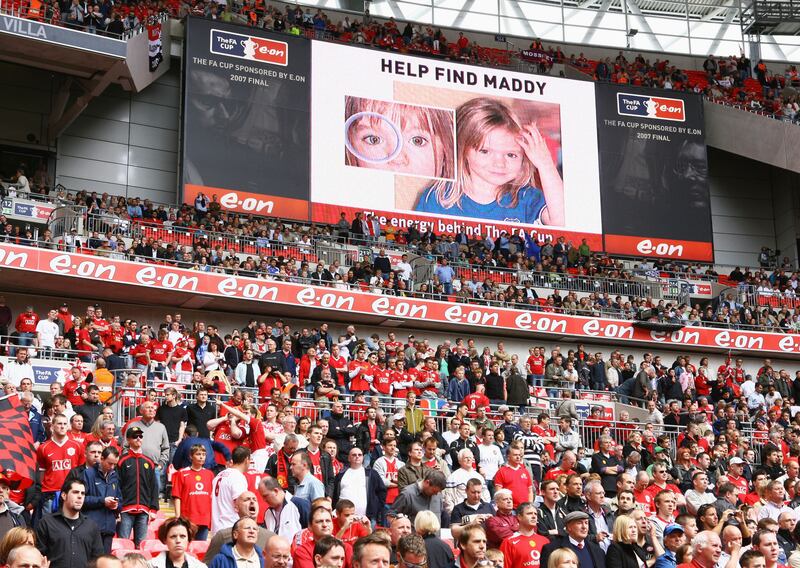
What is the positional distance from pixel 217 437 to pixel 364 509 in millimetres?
2460

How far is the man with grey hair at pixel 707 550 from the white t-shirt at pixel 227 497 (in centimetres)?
408

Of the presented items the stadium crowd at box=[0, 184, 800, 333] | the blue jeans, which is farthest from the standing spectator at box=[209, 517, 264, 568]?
the stadium crowd at box=[0, 184, 800, 333]

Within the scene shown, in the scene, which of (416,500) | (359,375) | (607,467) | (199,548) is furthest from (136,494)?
(359,375)

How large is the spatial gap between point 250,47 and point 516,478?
20202 millimetres

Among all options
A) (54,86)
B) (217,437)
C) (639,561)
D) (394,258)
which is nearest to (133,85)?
(54,86)

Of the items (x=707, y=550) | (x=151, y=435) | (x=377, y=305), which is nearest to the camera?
(x=707, y=550)

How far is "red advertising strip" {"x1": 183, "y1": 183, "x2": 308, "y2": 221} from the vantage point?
2856cm

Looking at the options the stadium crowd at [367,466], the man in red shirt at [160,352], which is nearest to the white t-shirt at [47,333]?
the stadium crowd at [367,466]

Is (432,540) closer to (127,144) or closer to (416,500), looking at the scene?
(416,500)

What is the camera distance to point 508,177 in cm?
3209

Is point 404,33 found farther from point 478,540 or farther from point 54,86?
point 478,540

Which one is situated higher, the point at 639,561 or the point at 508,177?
the point at 508,177

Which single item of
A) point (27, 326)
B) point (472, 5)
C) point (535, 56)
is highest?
point (472, 5)

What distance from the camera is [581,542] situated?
8.82m
